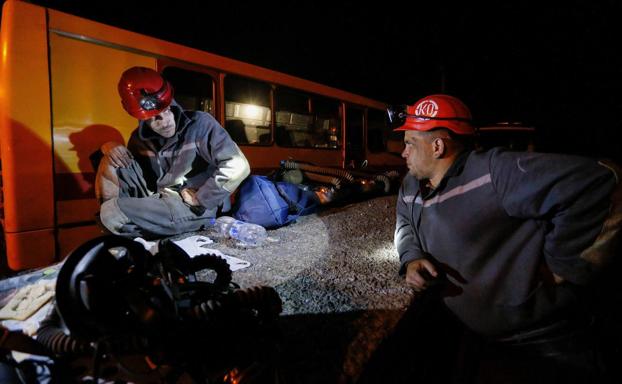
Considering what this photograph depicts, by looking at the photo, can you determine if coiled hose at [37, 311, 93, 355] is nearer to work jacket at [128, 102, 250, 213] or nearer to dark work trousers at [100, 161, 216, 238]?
dark work trousers at [100, 161, 216, 238]

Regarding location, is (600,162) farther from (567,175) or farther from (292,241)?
(292,241)

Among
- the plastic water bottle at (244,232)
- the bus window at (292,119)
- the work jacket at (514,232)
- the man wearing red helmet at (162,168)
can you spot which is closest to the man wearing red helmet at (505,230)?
the work jacket at (514,232)

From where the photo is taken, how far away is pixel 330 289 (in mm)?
2141

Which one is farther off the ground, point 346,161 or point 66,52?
point 66,52

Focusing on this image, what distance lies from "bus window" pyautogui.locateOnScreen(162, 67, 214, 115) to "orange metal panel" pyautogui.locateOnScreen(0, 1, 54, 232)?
1444 millimetres

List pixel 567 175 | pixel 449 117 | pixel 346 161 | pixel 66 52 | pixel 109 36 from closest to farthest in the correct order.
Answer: pixel 567 175, pixel 449 117, pixel 66 52, pixel 109 36, pixel 346 161

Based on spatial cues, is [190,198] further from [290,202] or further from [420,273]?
[420,273]

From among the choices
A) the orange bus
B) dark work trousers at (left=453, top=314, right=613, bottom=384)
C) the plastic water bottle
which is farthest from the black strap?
dark work trousers at (left=453, top=314, right=613, bottom=384)

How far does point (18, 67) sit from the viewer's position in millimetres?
3111

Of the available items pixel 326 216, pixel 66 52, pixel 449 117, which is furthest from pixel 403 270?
pixel 66 52

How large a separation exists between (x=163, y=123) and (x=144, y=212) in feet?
3.41

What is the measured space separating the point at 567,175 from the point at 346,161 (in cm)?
644

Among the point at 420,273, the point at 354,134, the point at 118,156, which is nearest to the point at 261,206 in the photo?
the point at 118,156

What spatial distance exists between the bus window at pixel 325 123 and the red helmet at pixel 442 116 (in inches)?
185
